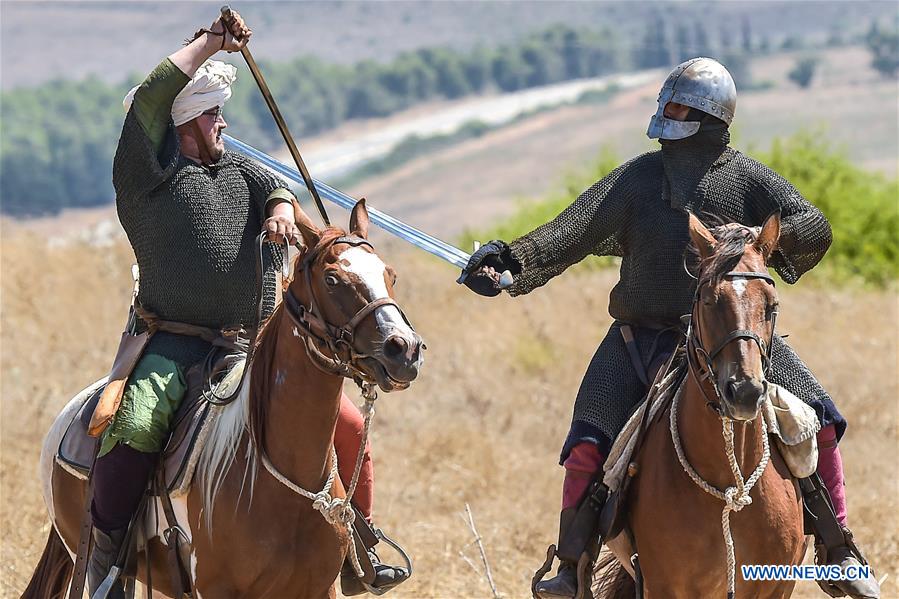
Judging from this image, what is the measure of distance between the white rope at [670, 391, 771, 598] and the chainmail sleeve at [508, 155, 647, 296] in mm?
1197

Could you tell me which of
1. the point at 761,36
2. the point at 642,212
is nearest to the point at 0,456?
the point at 642,212

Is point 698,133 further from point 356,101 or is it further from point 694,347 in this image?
point 356,101

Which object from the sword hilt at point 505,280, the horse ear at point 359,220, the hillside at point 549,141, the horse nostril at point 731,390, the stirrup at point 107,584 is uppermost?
the horse ear at point 359,220

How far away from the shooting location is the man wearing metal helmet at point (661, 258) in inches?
247

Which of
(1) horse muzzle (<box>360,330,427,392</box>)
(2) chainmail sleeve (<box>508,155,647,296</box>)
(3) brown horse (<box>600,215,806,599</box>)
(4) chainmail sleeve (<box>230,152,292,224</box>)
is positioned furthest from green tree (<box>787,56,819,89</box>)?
(1) horse muzzle (<box>360,330,427,392</box>)

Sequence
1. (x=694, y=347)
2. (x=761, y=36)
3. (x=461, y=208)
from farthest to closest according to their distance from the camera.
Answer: (x=761, y=36)
(x=461, y=208)
(x=694, y=347)

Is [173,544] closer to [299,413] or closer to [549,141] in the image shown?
[299,413]

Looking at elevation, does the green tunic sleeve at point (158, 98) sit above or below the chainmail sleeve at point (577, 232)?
above

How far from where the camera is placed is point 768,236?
5.59 meters

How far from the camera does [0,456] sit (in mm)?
11172

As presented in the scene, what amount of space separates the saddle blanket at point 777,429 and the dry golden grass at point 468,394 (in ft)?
8.97

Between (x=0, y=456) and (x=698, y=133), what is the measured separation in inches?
270

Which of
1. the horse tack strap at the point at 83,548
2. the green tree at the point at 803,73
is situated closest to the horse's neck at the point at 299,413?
the horse tack strap at the point at 83,548

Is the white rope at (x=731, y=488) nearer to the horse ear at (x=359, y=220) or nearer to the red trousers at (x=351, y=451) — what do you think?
the red trousers at (x=351, y=451)
